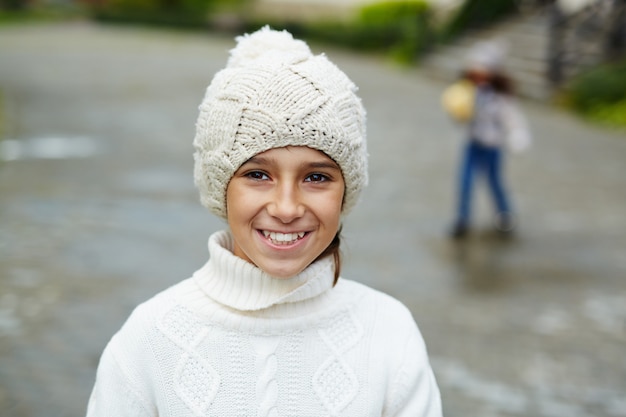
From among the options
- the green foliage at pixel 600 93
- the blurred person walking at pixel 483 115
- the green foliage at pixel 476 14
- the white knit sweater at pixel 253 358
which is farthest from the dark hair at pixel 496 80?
the green foliage at pixel 476 14

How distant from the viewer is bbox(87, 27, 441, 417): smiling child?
2008 millimetres

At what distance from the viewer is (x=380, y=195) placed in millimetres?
9070

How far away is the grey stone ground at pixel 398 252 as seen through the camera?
4.84 metres

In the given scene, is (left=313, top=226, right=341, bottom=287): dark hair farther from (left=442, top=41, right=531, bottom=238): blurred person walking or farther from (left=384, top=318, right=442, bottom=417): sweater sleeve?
(left=442, top=41, right=531, bottom=238): blurred person walking

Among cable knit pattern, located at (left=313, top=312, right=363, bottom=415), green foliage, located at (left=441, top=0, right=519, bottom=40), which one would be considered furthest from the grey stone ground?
green foliage, located at (left=441, top=0, right=519, bottom=40)

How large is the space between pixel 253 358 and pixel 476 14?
20.8m

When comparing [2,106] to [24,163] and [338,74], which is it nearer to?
[24,163]

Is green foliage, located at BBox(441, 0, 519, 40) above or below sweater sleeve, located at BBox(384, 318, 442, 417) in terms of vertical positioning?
below

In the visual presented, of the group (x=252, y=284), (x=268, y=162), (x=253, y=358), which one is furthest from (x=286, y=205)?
(x=253, y=358)

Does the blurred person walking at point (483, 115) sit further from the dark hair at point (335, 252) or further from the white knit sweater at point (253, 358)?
the white knit sweater at point (253, 358)

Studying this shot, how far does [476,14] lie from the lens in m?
21.7

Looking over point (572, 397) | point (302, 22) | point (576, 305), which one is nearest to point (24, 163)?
point (576, 305)

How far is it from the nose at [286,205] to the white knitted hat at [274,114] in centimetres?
11

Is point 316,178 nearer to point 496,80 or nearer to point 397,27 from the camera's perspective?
point 496,80
